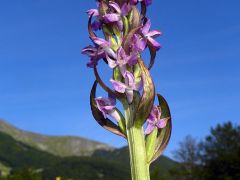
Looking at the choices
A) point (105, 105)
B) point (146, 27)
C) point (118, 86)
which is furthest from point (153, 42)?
point (105, 105)

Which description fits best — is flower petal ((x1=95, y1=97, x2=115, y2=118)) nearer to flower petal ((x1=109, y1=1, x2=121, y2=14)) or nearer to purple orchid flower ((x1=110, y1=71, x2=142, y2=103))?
purple orchid flower ((x1=110, y1=71, x2=142, y2=103))

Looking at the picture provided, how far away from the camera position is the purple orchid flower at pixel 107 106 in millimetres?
4590

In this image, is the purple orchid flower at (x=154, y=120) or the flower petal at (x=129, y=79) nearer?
the flower petal at (x=129, y=79)

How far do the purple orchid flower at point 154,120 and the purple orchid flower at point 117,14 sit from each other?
0.94 meters

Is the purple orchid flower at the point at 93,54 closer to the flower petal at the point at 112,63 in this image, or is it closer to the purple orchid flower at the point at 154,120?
the flower petal at the point at 112,63

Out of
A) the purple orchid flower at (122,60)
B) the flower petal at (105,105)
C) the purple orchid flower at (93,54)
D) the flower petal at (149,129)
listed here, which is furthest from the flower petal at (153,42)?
the flower petal at (149,129)

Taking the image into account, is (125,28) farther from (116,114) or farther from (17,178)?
(17,178)

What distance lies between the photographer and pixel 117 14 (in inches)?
185

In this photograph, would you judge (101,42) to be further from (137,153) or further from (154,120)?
(137,153)

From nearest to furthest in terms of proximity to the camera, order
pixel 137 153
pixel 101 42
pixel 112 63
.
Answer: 1. pixel 137 153
2. pixel 112 63
3. pixel 101 42

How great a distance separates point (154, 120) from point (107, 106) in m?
0.49

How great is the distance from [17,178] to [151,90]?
3572 centimetres

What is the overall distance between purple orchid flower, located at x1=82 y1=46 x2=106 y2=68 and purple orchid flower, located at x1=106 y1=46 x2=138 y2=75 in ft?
0.49

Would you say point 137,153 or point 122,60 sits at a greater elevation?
point 122,60
